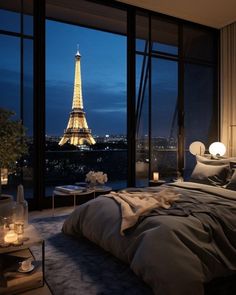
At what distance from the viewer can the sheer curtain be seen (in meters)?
5.23

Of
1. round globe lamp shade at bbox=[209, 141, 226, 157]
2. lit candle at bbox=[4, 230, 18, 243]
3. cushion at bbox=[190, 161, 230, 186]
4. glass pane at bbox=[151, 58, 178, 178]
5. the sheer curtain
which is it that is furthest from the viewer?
the sheer curtain

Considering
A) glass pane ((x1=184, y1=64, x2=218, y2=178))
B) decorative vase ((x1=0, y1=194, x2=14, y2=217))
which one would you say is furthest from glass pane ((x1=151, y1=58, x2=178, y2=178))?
decorative vase ((x1=0, y1=194, x2=14, y2=217))

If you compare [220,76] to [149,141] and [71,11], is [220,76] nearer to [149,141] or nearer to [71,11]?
[149,141]

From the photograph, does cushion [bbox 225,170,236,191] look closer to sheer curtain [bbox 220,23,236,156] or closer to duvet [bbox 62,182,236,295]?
duvet [bbox 62,182,236,295]

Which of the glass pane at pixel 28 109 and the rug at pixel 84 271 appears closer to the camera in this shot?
the rug at pixel 84 271

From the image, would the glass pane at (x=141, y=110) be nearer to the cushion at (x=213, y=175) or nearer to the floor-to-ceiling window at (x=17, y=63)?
the cushion at (x=213, y=175)

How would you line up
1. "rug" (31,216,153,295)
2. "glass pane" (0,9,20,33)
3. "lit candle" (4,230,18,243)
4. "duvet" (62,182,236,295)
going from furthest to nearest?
"glass pane" (0,9,20,33) → "rug" (31,216,153,295) → "lit candle" (4,230,18,243) → "duvet" (62,182,236,295)

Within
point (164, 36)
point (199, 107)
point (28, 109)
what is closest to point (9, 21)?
point (28, 109)

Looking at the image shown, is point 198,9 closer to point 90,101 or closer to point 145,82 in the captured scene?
point 145,82

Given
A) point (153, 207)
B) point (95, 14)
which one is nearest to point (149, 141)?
point (95, 14)

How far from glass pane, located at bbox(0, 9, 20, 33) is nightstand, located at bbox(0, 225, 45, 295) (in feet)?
9.75

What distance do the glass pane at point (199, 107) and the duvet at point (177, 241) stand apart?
2923 millimetres

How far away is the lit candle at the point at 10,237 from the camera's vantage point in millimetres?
1874

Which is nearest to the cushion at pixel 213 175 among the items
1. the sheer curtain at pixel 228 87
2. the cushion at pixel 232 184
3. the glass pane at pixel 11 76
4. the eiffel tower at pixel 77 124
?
the cushion at pixel 232 184
